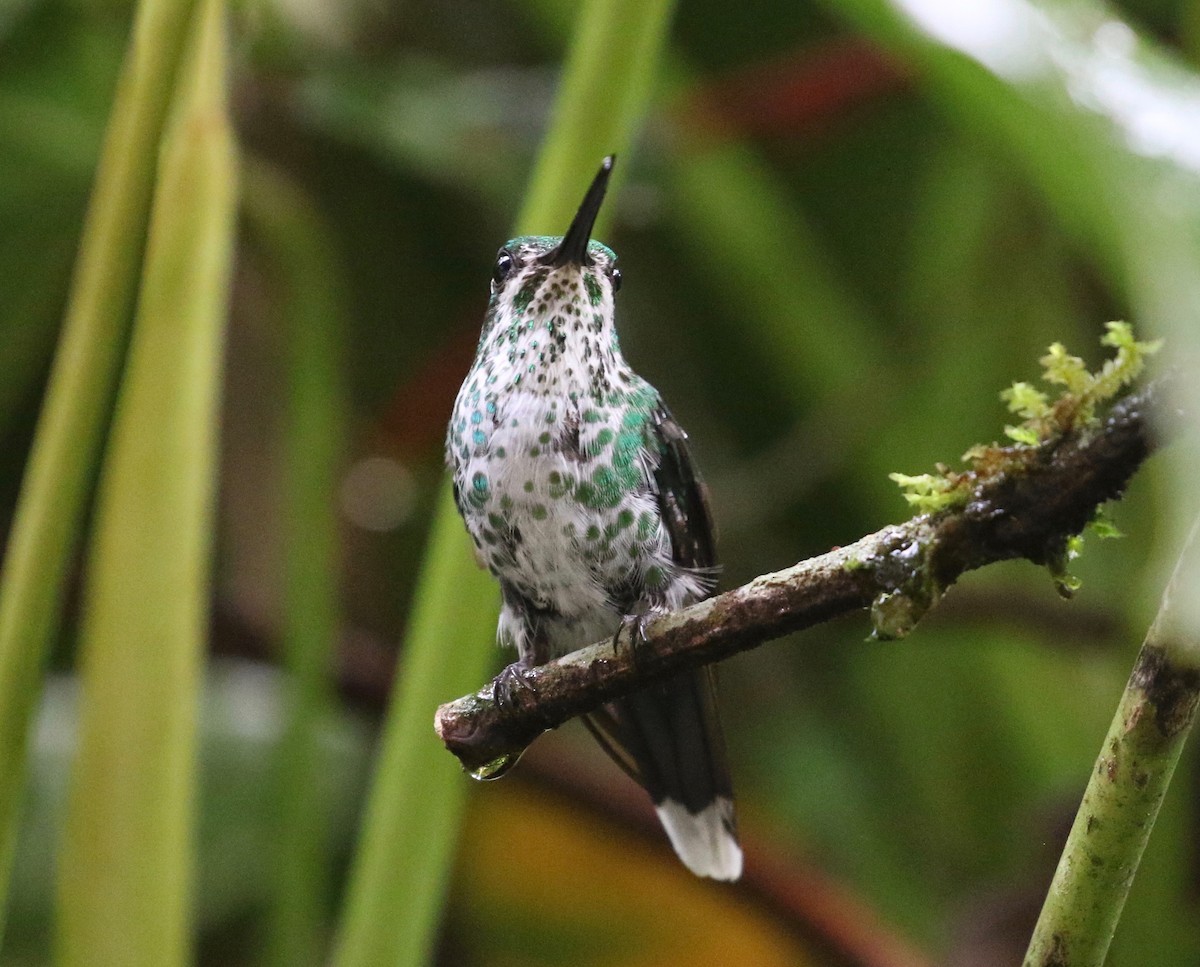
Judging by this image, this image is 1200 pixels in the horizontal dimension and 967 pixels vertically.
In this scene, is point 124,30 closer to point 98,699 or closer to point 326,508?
point 326,508

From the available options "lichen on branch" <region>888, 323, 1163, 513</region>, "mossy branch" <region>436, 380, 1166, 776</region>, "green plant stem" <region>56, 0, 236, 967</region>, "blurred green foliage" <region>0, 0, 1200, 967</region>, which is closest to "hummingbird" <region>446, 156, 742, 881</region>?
"green plant stem" <region>56, 0, 236, 967</region>

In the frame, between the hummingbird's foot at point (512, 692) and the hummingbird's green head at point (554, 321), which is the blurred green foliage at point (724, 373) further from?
the hummingbird's foot at point (512, 692)

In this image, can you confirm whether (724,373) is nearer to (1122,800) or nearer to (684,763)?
(684,763)

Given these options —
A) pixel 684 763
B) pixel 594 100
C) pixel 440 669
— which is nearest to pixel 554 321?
pixel 594 100

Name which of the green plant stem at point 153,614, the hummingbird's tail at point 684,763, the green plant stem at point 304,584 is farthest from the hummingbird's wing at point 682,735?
the green plant stem at point 304,584

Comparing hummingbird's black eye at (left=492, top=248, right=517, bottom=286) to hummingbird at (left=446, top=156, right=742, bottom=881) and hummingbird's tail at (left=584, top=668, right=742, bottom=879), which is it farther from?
hummingbird's tail at (left=584, top=668, right=742, bottom=879)
